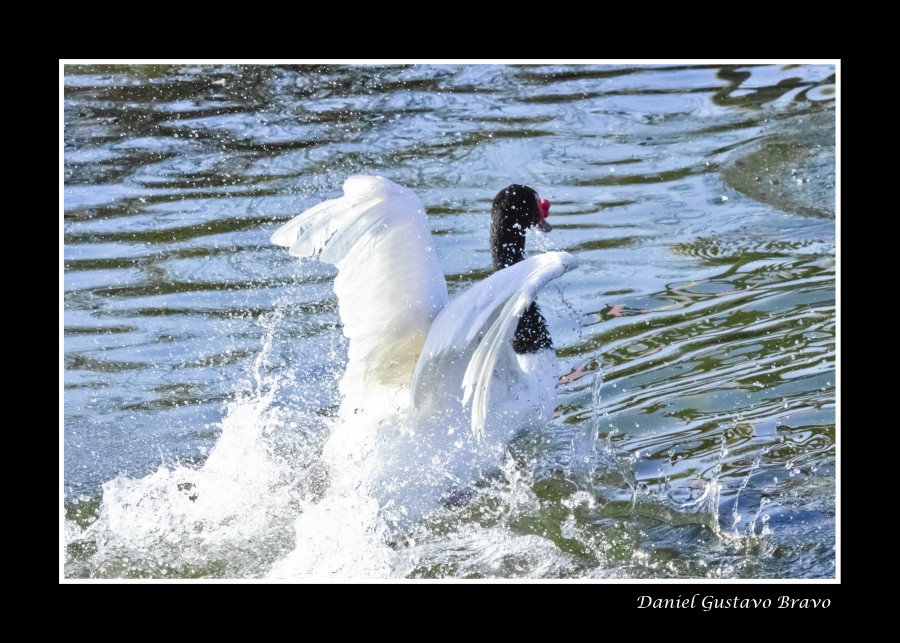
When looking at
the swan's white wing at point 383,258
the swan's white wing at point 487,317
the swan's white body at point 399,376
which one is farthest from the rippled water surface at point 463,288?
the swan's white wing at point 487,317

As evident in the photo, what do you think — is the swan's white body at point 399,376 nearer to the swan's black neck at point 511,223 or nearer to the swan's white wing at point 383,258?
the swan's white wing at point 383,258

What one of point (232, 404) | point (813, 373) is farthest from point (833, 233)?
point (232, 404)

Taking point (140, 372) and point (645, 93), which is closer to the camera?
point (140, 372)

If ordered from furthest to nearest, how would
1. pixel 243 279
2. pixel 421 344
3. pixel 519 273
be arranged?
1. pixel 243 279
2. pixel 421 344
3. pixel 519 273

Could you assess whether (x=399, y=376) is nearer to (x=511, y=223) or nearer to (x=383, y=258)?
(x=383, y=258)

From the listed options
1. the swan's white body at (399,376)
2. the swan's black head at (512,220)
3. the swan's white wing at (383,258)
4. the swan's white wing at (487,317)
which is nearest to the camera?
the swan's white wing at (487,317)

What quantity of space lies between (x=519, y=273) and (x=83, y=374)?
9.73ft

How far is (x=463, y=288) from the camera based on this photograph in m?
6.61

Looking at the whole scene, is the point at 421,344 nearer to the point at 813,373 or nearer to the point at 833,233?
the point at 813,373

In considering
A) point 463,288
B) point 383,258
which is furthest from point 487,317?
point 463,288

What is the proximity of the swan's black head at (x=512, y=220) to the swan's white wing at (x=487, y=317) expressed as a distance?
1.23 metres

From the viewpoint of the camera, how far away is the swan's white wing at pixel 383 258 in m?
4.77

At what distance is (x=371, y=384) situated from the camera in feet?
16.0

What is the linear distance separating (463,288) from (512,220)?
3.96ft
